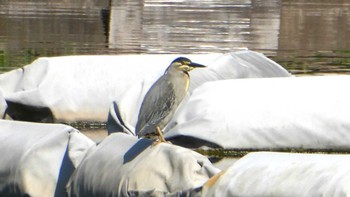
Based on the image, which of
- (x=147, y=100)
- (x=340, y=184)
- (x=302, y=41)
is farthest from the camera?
(x=302, y=41)

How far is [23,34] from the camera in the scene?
855cm

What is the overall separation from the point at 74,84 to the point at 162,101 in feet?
4.22

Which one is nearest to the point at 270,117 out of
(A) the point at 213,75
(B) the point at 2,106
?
(A) the point at 213,75

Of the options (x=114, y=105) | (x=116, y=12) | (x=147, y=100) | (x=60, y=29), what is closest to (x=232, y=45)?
(x=116, y=12)

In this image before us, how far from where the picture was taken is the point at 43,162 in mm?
4887

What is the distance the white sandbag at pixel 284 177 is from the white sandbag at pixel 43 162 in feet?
3.28

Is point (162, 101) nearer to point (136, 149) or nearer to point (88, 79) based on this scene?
point (136, 149)

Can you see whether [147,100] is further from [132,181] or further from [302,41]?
[302,41]

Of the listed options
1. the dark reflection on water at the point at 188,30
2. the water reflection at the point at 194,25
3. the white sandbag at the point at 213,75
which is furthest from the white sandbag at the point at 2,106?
the water reflection at the point at 194,25

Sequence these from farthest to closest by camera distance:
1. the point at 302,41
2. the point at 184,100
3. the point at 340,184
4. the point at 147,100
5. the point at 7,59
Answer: the point at 302,41
the point at 7,59
the point at 184,100
the point at 147,100
the point at 340,184

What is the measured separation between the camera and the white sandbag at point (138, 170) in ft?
13.9

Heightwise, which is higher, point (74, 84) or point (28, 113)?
point (74, 84)

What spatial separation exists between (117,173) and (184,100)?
1.18 meters

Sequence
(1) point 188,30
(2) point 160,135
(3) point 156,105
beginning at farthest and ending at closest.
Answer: (1) point 188,30
(3) point 156,105
(2) point 160,135
